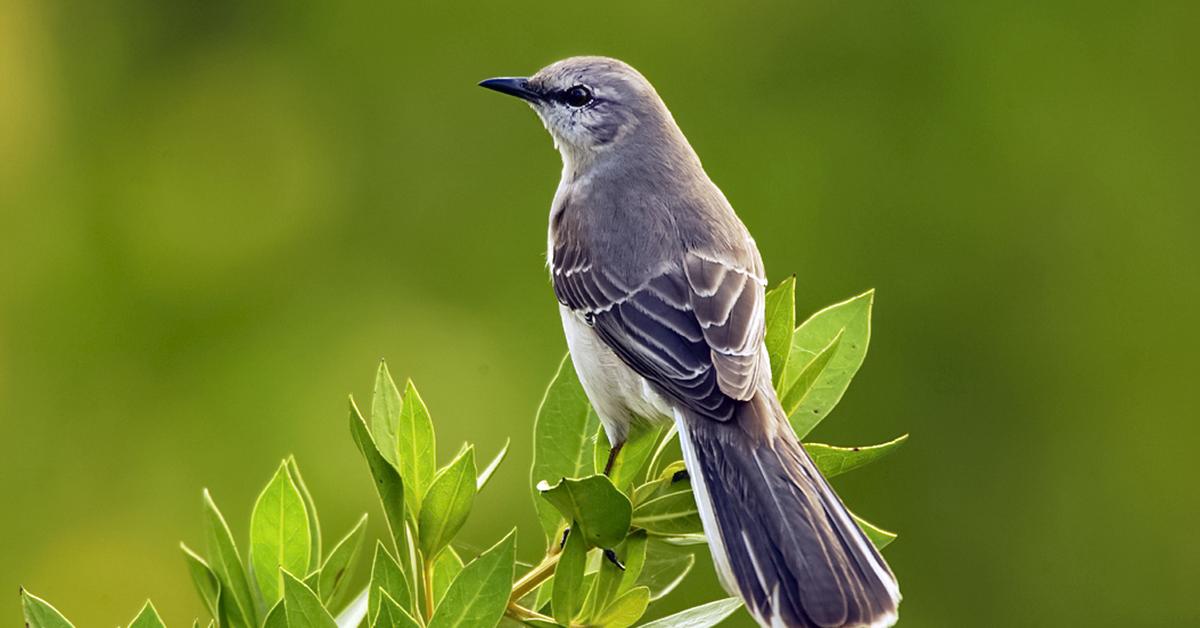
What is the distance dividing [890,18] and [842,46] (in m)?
0.25

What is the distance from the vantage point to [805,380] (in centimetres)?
328

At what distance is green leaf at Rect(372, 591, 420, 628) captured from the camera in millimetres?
2375

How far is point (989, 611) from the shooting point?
6043 millimetres

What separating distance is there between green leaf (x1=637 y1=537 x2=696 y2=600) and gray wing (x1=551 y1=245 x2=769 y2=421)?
0.41 metres

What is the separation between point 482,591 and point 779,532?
85 cm

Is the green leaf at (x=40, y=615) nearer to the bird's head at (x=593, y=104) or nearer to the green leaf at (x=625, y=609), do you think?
the green leaf at (x=625, y=609)

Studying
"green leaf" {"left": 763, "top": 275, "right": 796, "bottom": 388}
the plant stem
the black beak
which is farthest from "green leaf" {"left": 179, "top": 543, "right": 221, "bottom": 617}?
the black beak

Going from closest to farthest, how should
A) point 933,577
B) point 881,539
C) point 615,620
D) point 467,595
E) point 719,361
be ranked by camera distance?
1. point 467,595
2. point 615,620
3. point 881,539
4. point 719,361
5. point 933,577

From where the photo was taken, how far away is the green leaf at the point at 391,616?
2375 mm

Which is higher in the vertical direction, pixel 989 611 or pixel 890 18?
pixel 890 18

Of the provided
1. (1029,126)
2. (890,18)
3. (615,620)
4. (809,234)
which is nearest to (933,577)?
(809,234)

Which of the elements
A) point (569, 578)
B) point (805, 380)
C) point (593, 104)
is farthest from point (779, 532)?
point (593, 104)

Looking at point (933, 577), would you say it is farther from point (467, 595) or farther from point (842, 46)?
point (467, 595)

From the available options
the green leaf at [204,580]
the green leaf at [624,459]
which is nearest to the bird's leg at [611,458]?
the green leaf at [624,459]
